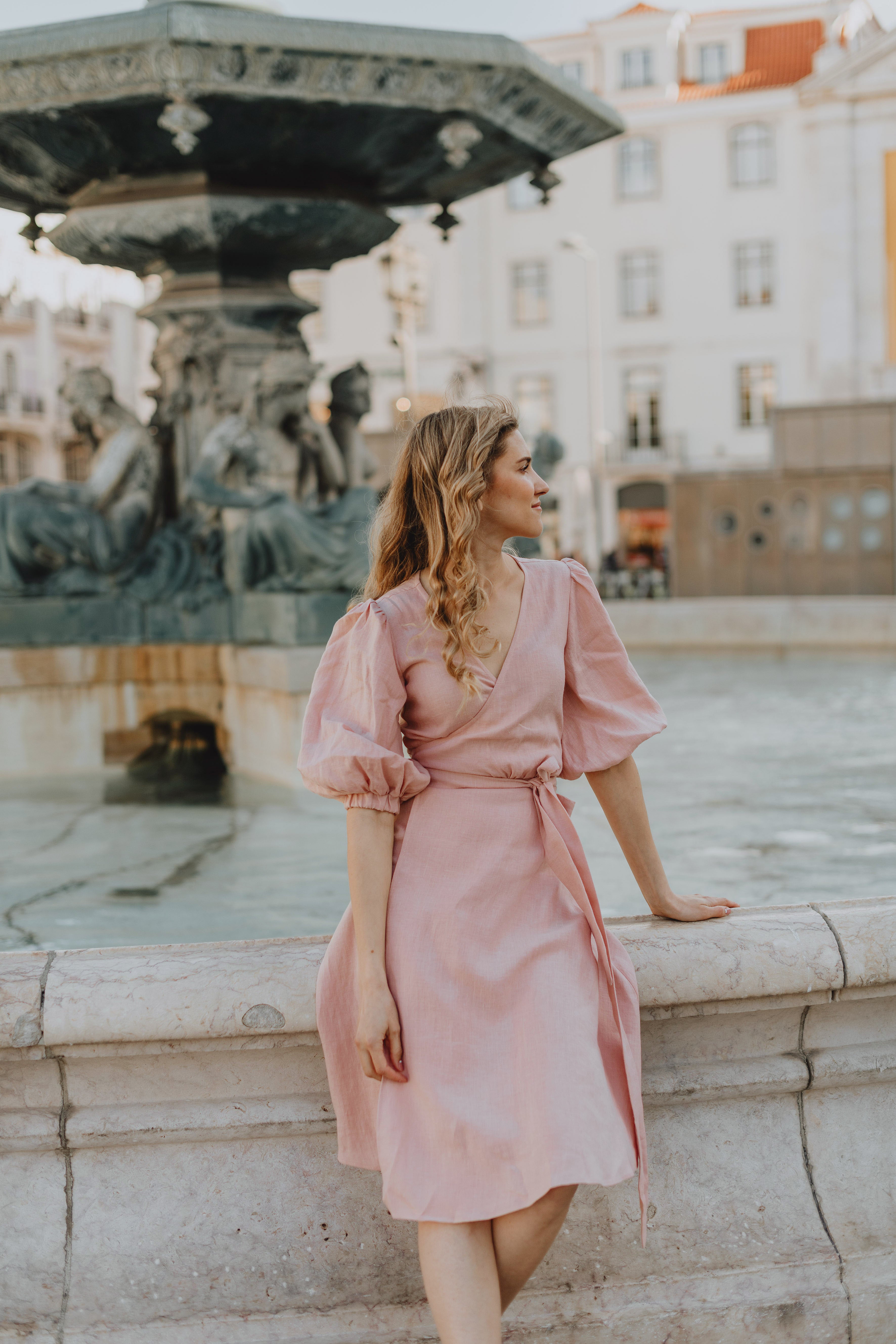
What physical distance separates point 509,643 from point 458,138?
4.51 m

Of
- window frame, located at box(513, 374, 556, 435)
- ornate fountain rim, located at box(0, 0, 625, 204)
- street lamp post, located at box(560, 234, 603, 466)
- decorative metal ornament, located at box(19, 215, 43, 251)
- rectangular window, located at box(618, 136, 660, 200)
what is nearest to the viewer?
ornate fountain rim, located at box(0, 0, 625, 204)

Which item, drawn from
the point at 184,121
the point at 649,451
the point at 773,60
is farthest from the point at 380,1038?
the point at 773,60

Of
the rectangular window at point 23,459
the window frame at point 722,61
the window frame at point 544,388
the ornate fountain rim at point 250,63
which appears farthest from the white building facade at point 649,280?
the ornate fountain rim at point 250,63

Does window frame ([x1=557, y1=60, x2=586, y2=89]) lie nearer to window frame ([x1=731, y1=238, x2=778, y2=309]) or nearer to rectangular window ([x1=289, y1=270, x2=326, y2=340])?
window frame ([x1=731, y1=238, x2=778, y2=309])

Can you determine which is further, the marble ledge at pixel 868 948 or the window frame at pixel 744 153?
the window frame at pixel 744 153

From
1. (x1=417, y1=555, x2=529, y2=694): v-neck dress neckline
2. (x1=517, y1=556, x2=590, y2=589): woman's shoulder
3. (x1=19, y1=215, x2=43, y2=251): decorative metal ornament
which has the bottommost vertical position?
(x1=417, y1=555, x2=529, y2=694): v-neck dress neckline

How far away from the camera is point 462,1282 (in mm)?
1849

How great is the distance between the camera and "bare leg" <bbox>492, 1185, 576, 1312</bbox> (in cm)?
187

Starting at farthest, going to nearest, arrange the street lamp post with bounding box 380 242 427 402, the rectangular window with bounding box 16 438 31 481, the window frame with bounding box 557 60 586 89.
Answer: the rectangular window with bounding box 16 438 31 481 < the window frame with bounding box 557 60 586 89 < the street lamp post with bounding box 380 242 427 402

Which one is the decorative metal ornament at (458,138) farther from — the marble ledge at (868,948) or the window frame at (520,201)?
the window frame at (520,201)

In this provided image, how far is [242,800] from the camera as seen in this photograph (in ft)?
18.7

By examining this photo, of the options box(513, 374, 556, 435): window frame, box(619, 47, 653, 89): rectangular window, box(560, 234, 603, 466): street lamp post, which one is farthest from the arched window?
box(513, 374, 556, 435): window frame

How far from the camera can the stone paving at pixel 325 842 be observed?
12.7ft

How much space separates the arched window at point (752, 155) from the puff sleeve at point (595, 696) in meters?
37.3
